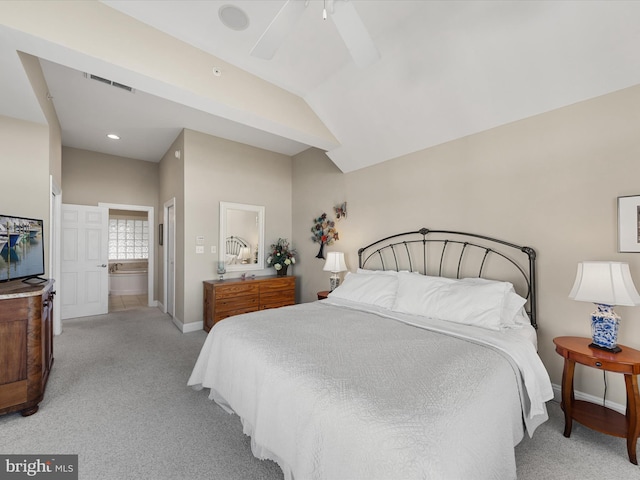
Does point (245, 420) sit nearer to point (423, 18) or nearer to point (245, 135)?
point (423, 18)

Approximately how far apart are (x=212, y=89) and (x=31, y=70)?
1410 mm

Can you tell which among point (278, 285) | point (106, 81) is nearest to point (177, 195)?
point (106, 81)

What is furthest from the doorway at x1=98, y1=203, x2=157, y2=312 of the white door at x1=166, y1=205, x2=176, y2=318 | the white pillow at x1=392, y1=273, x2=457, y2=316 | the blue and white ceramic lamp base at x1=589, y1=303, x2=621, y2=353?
the blue and white ceramic lamp base at x1=589, y1=303, x2=621, y2=353

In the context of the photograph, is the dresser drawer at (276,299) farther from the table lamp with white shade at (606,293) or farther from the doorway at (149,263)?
the table lamp with white shade at (606,293)

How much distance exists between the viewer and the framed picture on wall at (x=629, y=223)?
205 centimetres

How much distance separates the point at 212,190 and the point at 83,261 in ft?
9.00

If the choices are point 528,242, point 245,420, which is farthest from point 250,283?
point 528,242

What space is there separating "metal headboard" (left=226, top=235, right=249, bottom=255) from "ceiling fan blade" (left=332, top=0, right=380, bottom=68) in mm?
3480

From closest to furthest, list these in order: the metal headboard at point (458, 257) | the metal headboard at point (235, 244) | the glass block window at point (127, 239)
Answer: the metal headboard at point (458, 257)
the metal headboard at point (235, 244)
the glass block window at point (127, 239)

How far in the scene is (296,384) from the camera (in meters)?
Result: 1.44

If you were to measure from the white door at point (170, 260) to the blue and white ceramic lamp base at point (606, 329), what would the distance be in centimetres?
502

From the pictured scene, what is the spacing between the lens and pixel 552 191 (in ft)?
8.00

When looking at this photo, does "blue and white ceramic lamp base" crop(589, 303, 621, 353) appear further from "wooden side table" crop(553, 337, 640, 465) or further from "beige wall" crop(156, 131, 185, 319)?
"beige wall" crop(156, 131, 185, 319)

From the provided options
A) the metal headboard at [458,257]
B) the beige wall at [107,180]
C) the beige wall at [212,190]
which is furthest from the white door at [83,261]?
the metal headboard at [458,257]
